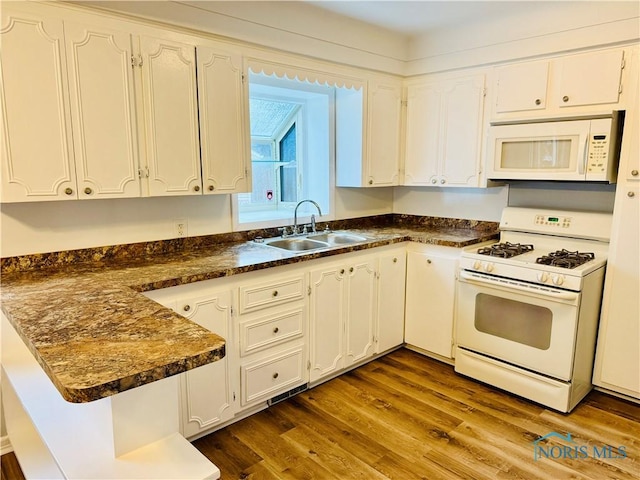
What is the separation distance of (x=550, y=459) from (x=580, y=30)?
2.45m

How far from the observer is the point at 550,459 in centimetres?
216

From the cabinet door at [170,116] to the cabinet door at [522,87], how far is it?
2.03 m

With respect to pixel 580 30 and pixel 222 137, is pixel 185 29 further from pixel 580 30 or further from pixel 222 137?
pixel 580 30

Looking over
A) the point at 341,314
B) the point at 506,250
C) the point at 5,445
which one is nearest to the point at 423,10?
the point at 506,250

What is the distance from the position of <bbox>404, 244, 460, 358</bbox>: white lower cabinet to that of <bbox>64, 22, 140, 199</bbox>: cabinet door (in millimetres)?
2037

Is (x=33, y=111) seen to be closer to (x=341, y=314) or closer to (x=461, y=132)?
(x=341, y=314)

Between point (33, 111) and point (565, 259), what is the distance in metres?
2.86

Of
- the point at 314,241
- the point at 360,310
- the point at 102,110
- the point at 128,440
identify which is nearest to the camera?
the point at 128,440

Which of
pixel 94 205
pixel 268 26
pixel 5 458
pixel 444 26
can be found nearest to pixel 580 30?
pixel 444 26

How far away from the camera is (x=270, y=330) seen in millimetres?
2479

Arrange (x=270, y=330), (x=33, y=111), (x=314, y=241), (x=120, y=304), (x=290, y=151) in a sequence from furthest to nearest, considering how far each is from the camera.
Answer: (x=290, y=151) → (x=314, y=241) → (x=270, y=330) → (x=33, y=111) → (x=120, y=304)

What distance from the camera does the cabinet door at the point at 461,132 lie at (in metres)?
3.14

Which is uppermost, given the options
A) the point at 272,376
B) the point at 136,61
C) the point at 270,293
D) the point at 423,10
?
the point at 423,10

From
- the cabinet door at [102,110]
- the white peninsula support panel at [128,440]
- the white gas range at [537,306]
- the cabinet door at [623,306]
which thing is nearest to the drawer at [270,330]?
the cabinet door at [102,110]
